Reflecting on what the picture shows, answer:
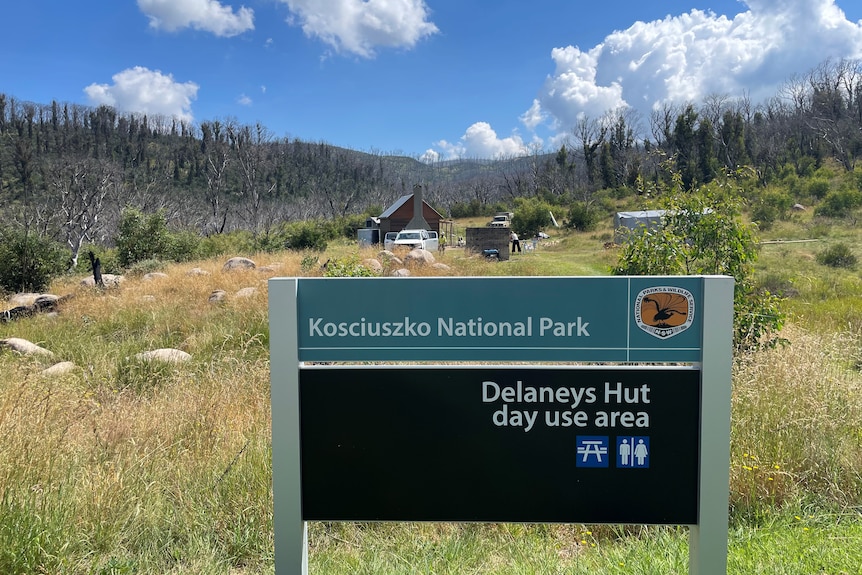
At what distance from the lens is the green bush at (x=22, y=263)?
16.3 metres

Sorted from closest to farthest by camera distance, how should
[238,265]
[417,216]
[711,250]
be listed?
1. [711,250]
2. [238,265]
3. [417,216]

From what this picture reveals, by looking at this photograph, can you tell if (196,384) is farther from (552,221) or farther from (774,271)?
(552,221)

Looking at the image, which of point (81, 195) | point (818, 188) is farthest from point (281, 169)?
point (818, 188)

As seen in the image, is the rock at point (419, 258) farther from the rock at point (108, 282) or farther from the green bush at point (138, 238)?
the green bush at point (138, 238)

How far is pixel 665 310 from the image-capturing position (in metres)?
1.91

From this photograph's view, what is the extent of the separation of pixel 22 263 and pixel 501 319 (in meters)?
19.3

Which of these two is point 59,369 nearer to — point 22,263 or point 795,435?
point 795,435

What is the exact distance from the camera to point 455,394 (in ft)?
6.49

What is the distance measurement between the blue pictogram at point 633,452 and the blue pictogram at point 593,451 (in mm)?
52

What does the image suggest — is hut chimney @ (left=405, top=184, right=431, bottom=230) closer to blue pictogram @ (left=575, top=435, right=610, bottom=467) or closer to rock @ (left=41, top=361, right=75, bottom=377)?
rock @ (left=41, top=361, right=75, bottom=377)

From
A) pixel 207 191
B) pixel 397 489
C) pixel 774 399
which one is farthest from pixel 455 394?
pixel 207 191

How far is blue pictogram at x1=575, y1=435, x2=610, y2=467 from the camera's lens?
1.96m

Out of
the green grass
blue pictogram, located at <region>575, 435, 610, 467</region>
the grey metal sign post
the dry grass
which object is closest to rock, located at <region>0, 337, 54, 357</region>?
the green grass

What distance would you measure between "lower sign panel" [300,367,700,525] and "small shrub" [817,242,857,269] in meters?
20.6
